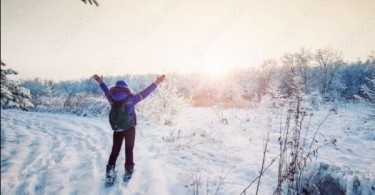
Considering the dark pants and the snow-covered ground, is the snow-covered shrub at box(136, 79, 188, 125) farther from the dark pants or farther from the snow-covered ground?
the dark pants

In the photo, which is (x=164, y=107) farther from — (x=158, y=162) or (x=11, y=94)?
(x=11, y=94)

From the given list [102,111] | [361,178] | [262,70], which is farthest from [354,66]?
[361,178]

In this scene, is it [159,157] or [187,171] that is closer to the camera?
[187,171]

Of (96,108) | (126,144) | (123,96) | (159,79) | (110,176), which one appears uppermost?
(159,79)

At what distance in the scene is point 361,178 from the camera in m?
4.20

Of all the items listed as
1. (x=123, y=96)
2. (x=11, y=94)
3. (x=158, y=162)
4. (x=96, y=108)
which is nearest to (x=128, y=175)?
(x=158, y=162)

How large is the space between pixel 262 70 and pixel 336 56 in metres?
12.7

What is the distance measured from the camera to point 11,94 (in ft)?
4.88

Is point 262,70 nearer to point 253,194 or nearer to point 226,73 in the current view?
point 226,73

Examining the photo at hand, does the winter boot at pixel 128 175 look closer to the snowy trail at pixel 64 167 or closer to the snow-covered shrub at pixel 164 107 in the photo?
the snowy trail at pixel 64 167

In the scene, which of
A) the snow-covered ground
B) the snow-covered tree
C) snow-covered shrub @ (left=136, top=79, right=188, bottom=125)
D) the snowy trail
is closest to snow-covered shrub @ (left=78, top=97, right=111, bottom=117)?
snow-covered shrub @ (left=136, top=79, right=188, bottom=125)

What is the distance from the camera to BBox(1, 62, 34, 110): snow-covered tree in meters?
1.43

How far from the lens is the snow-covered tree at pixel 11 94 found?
4.68ft

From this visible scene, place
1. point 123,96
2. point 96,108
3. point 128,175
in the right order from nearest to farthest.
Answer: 1. point 123,96
2. point 128,175
3. point 96,108
